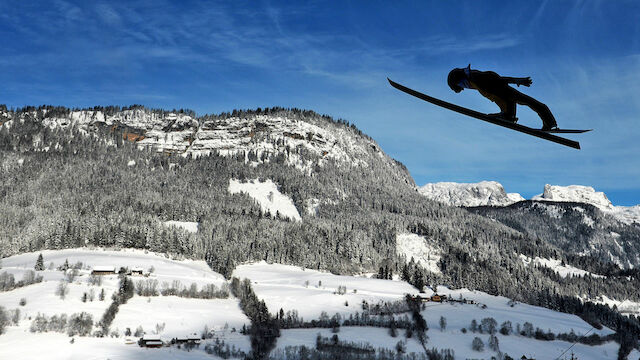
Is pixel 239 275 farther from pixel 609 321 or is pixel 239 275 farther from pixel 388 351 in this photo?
pixel 609 321

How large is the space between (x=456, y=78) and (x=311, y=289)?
15527 cm

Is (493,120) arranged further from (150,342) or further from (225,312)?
(225,312)

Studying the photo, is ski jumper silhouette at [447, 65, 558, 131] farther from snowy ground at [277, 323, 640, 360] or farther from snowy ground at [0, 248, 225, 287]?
snowy ground at [0, 248, 225, 287]

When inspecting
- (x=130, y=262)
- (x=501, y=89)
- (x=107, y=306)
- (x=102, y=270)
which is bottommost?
(x=107, y=306)

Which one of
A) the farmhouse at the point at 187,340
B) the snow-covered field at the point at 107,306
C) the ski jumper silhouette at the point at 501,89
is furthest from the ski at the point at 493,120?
the farmhouse at the point at 187,340

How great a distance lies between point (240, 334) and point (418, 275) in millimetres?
99390

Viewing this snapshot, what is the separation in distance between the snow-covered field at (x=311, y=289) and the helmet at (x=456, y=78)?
12492 cm

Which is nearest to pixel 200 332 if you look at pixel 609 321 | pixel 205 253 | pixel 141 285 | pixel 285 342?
pixel 285 342

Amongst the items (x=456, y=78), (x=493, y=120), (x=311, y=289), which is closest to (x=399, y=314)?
(x=311, y=289)

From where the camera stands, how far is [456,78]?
8672mm

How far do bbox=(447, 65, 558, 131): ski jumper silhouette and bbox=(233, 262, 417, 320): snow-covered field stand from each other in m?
124

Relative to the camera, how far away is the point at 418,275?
189 m

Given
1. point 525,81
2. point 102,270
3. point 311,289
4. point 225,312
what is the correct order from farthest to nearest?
point 311,289 → point 102,270 → point 225,312 → point 525,81

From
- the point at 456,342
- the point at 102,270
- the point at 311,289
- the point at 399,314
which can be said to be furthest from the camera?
the point at 311,289
